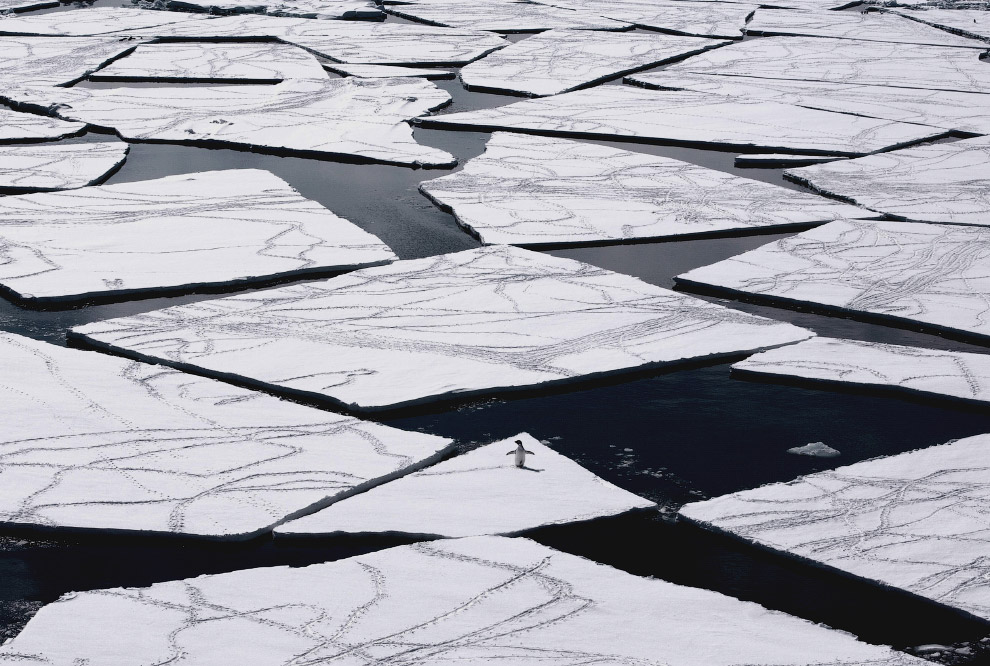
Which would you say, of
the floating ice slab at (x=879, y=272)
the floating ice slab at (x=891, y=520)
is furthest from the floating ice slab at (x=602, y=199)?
the floating ice slab at (x=891, y=520)

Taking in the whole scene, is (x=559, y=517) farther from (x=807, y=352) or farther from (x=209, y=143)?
(x=209, y=143)

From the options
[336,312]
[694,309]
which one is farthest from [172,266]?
[694,309]

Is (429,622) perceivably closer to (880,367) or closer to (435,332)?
(435,332)

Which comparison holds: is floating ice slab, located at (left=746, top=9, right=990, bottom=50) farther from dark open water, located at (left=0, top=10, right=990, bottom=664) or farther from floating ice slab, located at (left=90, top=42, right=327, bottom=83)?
dark open water, located at (left=0, top=10, right=990, bottom=664)

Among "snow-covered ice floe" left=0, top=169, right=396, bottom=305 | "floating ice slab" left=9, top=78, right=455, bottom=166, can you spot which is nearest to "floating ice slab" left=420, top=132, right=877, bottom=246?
"floating ice slab" left=9, top=78, right=455, bottom=166

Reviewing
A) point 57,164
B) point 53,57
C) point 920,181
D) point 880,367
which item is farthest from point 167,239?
point 53,57
